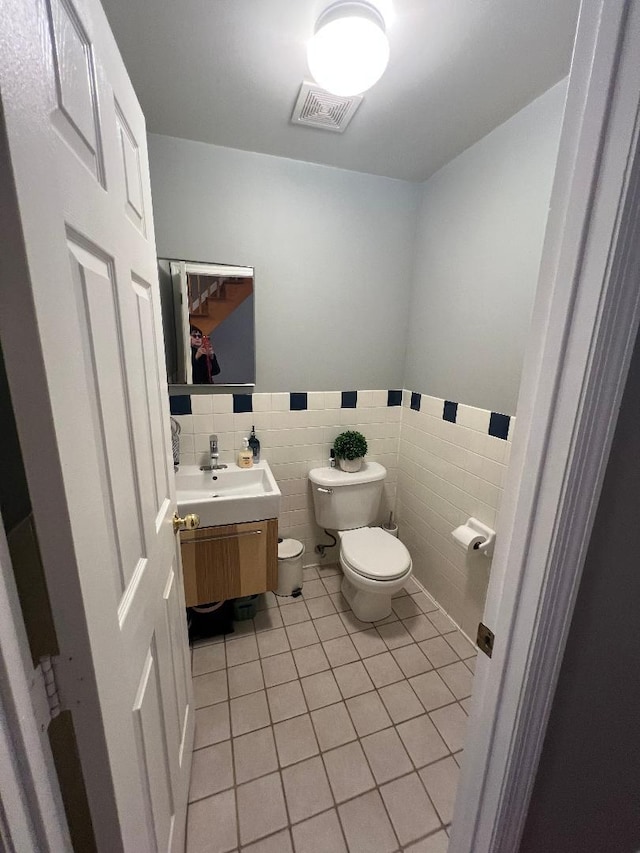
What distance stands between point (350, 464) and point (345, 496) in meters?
0.19

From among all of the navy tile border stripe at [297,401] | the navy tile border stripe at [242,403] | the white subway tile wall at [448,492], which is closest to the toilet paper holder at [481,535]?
the white subway tile wall at [448,492]

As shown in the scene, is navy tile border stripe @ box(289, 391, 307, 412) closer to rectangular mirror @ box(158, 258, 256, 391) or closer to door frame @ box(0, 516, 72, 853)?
rectangular mirror @ box(158, 258, 256, 391)

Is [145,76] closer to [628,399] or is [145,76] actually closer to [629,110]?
[629,110]

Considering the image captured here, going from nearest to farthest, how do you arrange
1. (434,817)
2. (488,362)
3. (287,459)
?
1. (434,817)
2. (488,362)
3. (287,459)

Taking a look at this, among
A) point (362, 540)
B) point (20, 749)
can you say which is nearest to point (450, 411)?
point (362, 540)

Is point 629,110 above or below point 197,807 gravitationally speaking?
above

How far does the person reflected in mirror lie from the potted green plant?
0.80 metres

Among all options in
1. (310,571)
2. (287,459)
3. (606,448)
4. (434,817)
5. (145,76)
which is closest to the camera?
A: (606,448)

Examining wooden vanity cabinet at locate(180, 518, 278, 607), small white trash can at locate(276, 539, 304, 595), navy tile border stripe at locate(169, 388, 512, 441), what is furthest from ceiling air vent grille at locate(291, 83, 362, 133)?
small white trash can at locate(276, 539, 304, 595)

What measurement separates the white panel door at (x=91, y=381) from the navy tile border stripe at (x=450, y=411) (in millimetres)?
1413

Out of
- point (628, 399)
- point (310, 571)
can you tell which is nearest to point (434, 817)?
point (310, 571)

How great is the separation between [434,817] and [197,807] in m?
0.75

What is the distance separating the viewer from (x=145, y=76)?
3.84ft

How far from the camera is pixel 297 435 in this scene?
6.43 ft
